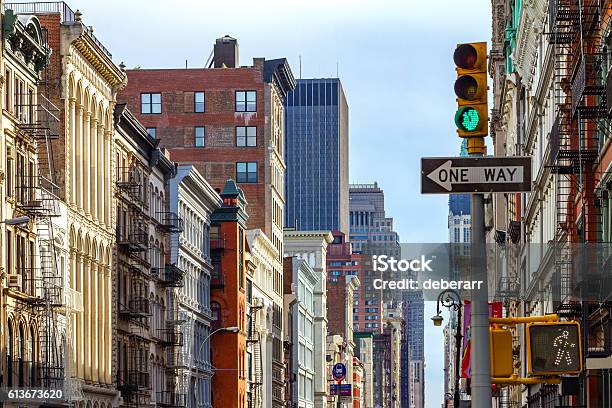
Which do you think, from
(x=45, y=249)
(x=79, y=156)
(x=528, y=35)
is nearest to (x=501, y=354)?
(x=528, y=35)

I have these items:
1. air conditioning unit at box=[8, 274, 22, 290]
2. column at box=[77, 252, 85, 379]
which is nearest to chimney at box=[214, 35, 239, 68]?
column at box=[77, 252, 85, 379]

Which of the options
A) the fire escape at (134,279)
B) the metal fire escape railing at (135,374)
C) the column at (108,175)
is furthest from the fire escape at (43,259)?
the metal fire escape railing at (135,374)

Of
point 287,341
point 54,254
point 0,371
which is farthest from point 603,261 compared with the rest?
point 287,341

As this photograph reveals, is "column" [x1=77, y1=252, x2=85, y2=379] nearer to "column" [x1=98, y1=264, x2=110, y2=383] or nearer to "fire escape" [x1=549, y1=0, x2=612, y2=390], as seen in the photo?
"column" [x1=98, y1=264, x2=110, y2=383]

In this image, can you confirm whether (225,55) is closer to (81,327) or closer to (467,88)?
(81,327)

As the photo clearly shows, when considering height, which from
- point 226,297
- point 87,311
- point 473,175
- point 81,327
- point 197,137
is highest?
point 197,137

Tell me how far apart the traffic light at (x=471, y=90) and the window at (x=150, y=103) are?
13037cm

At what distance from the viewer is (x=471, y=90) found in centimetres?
1670

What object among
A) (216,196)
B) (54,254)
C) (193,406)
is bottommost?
(193,406)

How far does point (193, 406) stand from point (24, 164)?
46.5 metres

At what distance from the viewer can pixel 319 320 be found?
646 ft

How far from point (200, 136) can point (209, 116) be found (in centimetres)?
216

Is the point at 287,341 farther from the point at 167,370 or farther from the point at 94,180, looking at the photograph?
the point at 94,180

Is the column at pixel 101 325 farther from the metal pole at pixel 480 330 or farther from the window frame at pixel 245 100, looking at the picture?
the window frame at pixel 245 100
